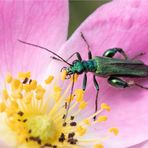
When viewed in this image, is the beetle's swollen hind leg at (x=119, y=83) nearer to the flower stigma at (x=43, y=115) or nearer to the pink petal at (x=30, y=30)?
the flower stigma at (x=43, y=115)

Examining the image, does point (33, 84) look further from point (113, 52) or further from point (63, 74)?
point (113, 52)

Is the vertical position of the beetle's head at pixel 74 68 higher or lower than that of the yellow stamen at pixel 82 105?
higher

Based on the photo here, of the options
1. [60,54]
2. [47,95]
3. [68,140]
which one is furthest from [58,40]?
[68,140]

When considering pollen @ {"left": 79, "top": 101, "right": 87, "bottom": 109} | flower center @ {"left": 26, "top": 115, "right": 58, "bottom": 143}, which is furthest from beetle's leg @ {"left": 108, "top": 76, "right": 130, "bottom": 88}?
flower center @ {"left": 26, "top": 115, "right": 58, "bottom": 143}

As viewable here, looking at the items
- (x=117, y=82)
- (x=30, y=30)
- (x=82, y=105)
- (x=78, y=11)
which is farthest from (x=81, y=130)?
(x=78, y=11)

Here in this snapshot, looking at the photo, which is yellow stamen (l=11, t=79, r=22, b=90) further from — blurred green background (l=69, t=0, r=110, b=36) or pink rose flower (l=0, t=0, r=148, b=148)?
blurred green background (l=69, t=0, r=110, b=36)

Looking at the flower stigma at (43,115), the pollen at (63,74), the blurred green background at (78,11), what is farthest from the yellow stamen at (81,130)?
the blurred green background at (78,11)
